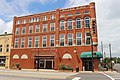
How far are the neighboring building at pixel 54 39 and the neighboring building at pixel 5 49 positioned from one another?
228cm

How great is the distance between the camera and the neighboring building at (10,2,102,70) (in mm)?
37281

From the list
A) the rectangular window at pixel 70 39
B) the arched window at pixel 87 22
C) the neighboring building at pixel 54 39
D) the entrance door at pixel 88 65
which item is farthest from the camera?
the rectangular window at pixel 70 39

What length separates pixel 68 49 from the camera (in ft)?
127

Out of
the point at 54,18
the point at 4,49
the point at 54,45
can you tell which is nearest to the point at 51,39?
the point at 54,45

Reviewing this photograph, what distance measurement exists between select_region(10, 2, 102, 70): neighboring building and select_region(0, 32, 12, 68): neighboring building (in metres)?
2.28

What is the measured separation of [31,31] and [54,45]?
915 cm

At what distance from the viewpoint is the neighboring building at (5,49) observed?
4774 centimetres

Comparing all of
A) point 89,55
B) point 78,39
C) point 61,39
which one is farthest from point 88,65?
point 61,39

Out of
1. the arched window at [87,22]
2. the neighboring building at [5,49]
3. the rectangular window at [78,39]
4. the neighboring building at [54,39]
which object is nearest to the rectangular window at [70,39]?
the neighboring building at [54,39]

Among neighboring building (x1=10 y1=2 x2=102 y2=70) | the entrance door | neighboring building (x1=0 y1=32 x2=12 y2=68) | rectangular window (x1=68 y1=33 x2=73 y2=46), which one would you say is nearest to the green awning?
neighboring building (x1=10 y1=2 x2=102 y2=70)

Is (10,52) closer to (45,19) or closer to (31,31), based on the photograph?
(31,31)

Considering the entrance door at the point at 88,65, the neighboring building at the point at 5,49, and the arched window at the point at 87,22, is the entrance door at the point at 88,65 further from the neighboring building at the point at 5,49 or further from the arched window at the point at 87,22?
the neighboring building at the point at 5,49

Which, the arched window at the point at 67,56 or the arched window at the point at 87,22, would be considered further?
the arched window at the point at 67,56

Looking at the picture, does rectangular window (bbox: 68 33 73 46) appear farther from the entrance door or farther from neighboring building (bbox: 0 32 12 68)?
neighboring building (bbox: 0 32 12 68)
